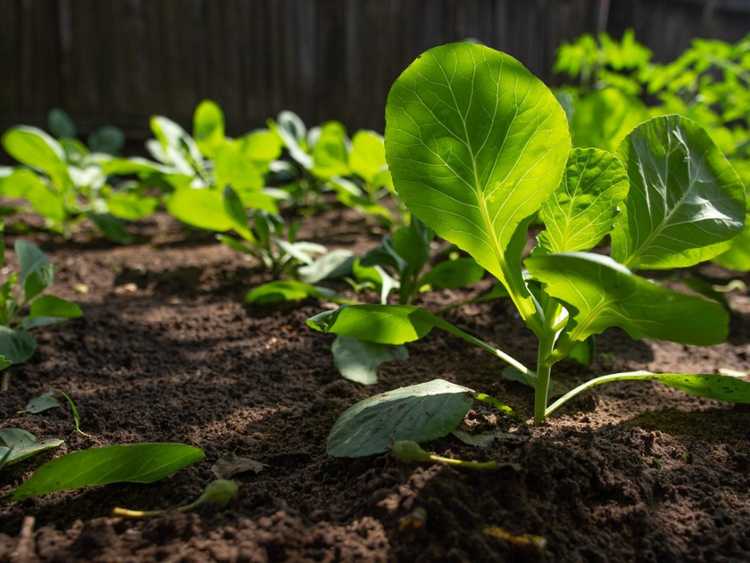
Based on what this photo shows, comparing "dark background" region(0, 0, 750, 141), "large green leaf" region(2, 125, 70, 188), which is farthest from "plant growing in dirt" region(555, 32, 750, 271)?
"dark background" region(0, 0, 750, 141)

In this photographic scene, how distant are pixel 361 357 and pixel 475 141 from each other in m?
0.48

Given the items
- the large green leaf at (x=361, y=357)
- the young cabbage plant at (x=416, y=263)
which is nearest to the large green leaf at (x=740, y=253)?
the young cabbage plant at (x=416, y=263)

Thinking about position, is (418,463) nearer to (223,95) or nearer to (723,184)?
(723,184)

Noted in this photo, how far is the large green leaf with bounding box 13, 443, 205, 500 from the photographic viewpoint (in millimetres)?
863

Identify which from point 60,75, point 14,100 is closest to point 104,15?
point 60,75

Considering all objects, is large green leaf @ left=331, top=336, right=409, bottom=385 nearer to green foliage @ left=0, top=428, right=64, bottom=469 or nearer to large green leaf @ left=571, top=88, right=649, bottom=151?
green foliage @ left=0, top=428, right=64, bottom=469

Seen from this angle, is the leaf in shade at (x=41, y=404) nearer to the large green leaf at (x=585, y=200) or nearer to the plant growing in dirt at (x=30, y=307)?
the plant growing in dirt at (x=30, y=307)

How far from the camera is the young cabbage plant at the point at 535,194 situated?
937 millimetres

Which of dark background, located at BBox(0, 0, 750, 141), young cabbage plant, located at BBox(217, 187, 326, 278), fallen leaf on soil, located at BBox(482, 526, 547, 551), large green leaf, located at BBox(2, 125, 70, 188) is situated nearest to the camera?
fallen leaf on soil, located at BBox(482, 526, 547, 551)

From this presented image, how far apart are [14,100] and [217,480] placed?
14.9ft

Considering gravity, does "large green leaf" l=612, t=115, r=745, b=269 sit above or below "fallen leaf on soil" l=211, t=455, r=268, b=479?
above

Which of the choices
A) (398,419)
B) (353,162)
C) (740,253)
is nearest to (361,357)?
(398,419)

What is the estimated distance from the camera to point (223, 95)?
17.7 feet

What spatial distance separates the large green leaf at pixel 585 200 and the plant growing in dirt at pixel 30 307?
0.94 metres
